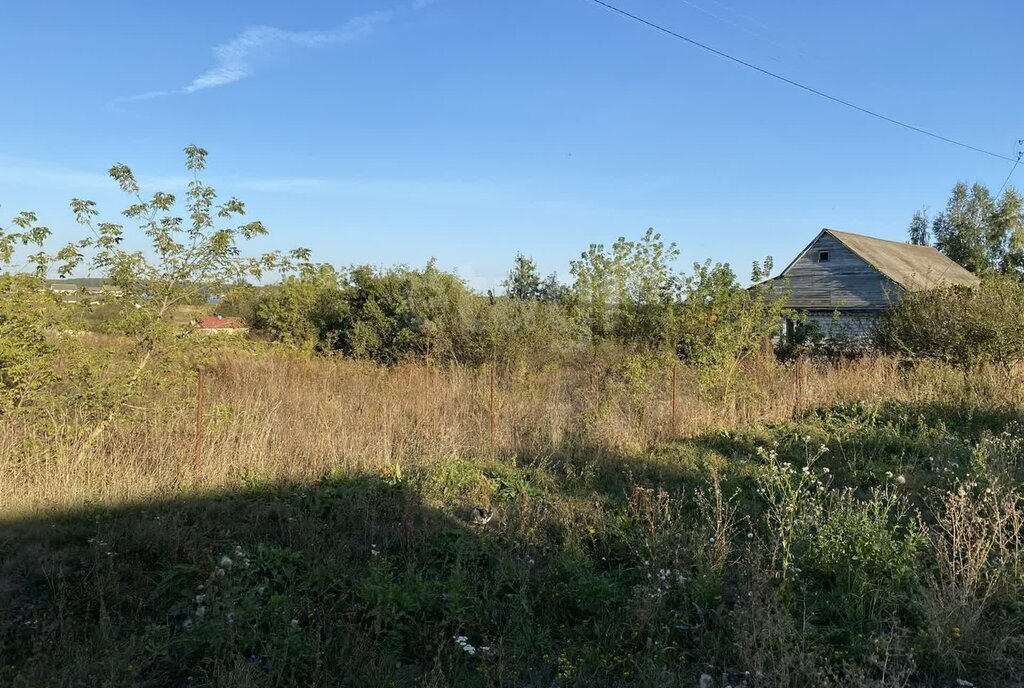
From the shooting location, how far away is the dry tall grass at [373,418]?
218 inches

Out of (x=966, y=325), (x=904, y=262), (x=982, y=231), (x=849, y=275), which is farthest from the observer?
(x=982, y=231)

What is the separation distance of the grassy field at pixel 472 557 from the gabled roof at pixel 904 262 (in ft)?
70.4

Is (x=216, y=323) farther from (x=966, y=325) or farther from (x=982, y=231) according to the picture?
(x=982, y=231)

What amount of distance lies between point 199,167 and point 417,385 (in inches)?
163

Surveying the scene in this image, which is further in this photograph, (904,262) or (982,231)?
(982,231)

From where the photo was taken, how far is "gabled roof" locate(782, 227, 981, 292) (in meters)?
26.4

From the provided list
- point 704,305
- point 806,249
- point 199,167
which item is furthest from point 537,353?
point 806,249

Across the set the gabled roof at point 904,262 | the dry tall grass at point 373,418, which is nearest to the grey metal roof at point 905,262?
the gabled roof at point 904,262

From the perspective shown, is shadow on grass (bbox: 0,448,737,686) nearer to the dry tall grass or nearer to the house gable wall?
the dry tall grass

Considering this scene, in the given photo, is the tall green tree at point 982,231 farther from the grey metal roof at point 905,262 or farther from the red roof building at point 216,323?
the red roof building at point 216,323

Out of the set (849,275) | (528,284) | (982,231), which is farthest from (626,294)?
(982,231)

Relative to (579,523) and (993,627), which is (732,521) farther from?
(993,627)

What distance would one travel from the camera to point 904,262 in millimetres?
29422

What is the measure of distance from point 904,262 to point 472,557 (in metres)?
31.6
